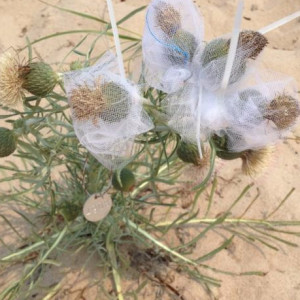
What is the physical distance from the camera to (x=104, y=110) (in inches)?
32.1

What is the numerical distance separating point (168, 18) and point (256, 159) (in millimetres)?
359

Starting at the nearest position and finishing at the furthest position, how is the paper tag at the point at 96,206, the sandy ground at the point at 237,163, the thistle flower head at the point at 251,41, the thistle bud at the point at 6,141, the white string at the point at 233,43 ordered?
the white string at the point at 233,43
the thistle flower head at the point at 251,41
the thistle bud at the point at 6,141
the paper tag at the point at 96,206
the sandy ground at the point at 237,163

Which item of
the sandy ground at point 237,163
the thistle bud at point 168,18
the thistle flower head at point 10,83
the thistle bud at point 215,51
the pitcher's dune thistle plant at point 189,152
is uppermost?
the thistle bud at point 168,18

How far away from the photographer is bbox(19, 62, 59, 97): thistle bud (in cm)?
93

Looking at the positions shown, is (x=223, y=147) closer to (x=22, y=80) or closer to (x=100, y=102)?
(x=100, y=102)

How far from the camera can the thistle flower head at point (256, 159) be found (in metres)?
0.99

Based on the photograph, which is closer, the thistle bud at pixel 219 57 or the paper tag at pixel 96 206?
the thistle bud at pixel 219 57

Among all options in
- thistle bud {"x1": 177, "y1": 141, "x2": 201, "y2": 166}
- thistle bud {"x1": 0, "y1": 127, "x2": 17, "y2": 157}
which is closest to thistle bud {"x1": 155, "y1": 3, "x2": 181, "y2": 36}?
thistle bud {"x1": 177, "y1": 141, "x2": 201, "y2": 166}

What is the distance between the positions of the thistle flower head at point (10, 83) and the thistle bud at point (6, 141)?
0.07 metres

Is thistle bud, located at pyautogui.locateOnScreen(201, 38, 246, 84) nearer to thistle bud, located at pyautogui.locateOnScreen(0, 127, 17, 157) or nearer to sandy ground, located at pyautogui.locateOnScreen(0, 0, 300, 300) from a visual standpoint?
sandy ground, located at pyautogui.locateOnScreen(0, 0, 300, 300)

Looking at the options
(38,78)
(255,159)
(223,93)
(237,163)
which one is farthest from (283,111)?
(237,163)

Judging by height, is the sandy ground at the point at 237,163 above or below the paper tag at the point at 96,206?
below

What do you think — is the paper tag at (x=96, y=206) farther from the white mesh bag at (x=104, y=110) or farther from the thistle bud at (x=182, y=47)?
the thistle bud at (x=182, y=47)

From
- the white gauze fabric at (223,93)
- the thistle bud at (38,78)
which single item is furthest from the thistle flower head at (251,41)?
the thistle bud at (38,78)
